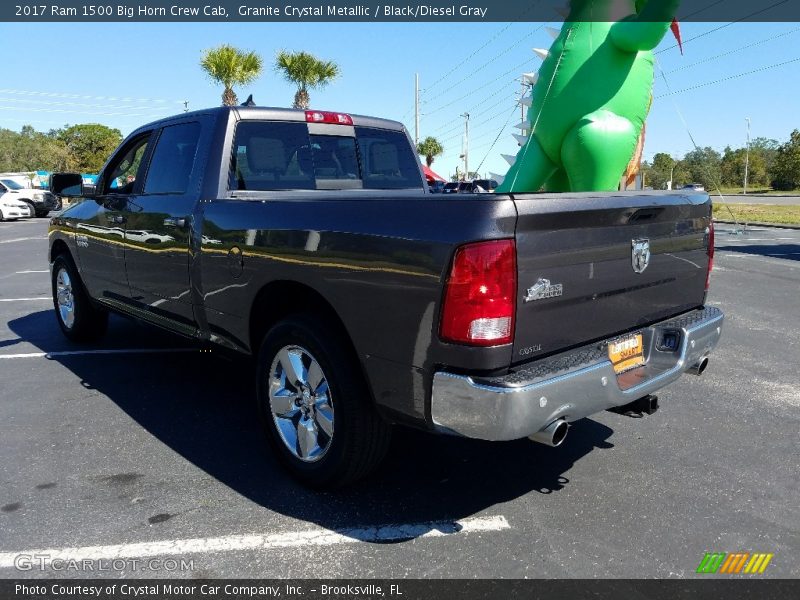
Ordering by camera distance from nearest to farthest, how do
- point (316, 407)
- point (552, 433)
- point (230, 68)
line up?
1. point (552, 433)
2. point (316, 407)
3. point (230, 68)

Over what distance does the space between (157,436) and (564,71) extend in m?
8.15

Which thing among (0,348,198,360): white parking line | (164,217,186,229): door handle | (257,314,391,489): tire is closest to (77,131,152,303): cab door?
(0,348,198,360): white parking line

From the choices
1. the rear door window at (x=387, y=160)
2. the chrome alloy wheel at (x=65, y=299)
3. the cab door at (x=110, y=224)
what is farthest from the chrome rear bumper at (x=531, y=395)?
the chrome alloy wheel at (x=65, y=299)

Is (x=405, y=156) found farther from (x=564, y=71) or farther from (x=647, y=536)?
(x=564, y=71)

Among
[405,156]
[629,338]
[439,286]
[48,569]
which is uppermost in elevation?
[405,156]

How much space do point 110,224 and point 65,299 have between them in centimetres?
170

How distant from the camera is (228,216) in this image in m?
3.61

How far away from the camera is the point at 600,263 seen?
2.86m

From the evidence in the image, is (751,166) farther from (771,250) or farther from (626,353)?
(626,353)

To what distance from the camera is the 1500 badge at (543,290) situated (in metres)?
2.55

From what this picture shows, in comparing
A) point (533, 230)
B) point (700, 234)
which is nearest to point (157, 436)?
point (533, 230)

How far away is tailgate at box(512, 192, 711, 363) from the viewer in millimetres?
2559

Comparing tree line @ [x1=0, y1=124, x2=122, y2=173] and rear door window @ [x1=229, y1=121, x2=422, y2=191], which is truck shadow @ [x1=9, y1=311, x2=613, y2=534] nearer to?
rear door window @ [x1=229, y1=121, x2=422, y2=191]

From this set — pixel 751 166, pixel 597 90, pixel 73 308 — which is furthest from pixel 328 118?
pixel 751 166
